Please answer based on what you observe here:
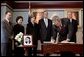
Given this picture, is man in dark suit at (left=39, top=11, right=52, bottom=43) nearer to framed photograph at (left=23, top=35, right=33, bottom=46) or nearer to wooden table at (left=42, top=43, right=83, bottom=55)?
wooden table at (left=42, top=43, right=83, bottom=55)

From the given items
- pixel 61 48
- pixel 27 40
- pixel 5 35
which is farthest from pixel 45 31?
pixel 27 40

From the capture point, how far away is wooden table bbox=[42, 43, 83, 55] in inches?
188

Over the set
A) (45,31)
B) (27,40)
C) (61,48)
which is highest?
(45,31)

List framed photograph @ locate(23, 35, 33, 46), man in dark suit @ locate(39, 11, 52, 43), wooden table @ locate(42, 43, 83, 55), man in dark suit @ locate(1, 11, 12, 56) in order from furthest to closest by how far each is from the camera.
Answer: man in dark suit @ locate(39, 11, 52, 43) < wooden table @ locate(42, 43, 83, 55) < man in dark suit @ locate(1, 11, 12, 56) < framed photograph @ locate(23, 35, 33, 46)

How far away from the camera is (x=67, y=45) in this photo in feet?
15.7

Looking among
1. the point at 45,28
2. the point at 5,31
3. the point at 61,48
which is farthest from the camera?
the point at 45,28

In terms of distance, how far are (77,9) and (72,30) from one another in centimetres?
155

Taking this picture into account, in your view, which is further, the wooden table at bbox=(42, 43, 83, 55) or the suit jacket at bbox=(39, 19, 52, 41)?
the suit jacket at bbox=(39, 19, 52, 41)

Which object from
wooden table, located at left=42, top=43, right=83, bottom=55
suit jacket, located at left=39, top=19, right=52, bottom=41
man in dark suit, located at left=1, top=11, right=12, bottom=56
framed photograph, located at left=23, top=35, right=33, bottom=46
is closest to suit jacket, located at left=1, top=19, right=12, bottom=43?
man in dark suit, located at left=1, top=11, right=12, bottom=56

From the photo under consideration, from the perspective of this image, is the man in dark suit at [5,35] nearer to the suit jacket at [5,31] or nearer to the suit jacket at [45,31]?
the suit jacket at [5,31]

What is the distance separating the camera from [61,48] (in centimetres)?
479

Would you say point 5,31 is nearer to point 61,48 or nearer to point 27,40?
point 27,40

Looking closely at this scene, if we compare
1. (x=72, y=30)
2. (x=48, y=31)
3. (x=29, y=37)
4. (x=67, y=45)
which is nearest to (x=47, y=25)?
(x=48, y=31)

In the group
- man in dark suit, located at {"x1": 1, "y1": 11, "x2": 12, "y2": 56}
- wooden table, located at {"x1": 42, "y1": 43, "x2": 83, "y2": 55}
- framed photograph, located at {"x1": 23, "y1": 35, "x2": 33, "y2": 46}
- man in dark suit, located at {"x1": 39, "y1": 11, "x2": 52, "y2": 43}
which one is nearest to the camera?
framed photograph, located at {"x1": 23, "y1": 35, "x2": 33, "y2": 46}
